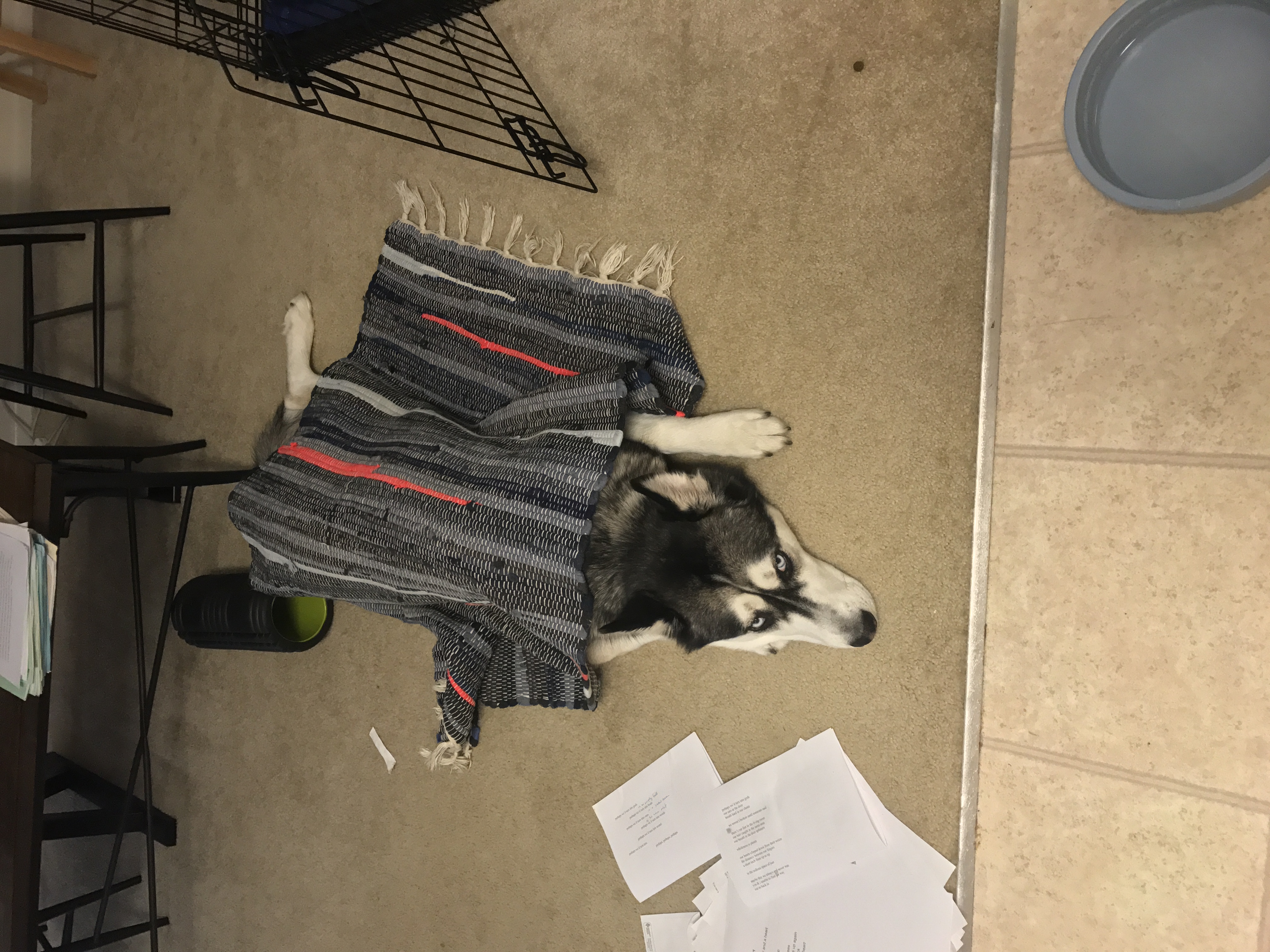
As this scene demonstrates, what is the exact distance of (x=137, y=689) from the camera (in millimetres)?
2592

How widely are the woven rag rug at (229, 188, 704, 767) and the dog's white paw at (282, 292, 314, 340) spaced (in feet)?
0.73

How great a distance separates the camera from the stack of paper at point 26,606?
170cm

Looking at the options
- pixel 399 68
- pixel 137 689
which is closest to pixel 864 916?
pixel 399 68

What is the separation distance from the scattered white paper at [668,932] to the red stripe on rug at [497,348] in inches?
46.6

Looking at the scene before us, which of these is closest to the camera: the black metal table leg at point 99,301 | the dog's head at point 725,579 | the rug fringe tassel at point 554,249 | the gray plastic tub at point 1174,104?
the gray plastic tub at point 1174,104

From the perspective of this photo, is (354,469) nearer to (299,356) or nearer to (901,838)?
(299,356)

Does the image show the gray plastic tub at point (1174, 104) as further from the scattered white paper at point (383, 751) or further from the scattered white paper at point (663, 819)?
the scattered white paper at point (383, 751)

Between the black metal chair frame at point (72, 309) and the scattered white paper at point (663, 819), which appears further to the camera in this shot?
the black metal chair frame at point (72, 309)

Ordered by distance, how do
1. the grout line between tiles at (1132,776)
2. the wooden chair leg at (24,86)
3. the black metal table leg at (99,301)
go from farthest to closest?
the wooden chair leg at (24,86) → the black metal table leg at (99,301) → the grout line between tiles at (1132,776)

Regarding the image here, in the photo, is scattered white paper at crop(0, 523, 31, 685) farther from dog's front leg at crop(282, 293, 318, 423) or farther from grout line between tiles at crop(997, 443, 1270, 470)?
grout line between tiles at crop(997, 443, 1270, 470)

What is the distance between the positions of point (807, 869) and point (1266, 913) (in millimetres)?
725

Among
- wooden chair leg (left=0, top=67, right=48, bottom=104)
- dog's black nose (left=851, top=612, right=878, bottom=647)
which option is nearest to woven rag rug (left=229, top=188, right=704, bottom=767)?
dog's black nose (left=851, top=612, right=878, bottom=647)

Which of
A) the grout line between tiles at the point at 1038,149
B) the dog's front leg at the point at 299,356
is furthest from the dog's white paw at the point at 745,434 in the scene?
the dog's front leg at the point at 299,356

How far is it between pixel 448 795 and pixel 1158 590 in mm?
1643
